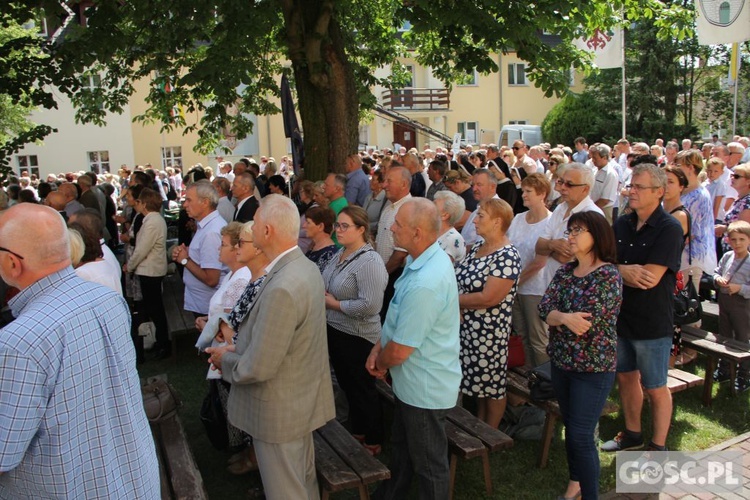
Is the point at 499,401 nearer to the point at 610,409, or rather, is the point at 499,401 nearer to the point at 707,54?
the point at 610,409

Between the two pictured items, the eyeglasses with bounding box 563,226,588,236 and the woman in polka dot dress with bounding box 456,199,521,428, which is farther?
the woman in polka dot dress with bounding box 456,199,521,428

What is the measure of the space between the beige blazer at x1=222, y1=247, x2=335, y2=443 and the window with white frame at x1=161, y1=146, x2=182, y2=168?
30.4m

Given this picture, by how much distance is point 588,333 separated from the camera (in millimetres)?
3574

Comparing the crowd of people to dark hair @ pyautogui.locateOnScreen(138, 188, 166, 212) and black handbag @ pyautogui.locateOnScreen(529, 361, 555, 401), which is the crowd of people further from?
dark hair @ pyautogui.locateOnScreen(138, 188, 166, 212)

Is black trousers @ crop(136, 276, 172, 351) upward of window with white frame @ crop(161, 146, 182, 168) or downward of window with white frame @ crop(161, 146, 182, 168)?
downward

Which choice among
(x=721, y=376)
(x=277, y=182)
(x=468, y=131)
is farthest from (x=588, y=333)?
(x=468, y=131)

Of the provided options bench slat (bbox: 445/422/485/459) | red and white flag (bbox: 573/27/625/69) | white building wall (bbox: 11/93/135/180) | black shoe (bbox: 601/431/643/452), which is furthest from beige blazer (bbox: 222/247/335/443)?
white building wall (bbox: 11/93/135/180)

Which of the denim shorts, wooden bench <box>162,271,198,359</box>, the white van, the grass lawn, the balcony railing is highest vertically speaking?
the balcony railing

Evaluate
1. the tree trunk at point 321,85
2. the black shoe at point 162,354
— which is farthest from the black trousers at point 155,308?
the tree trunk at point 321,85

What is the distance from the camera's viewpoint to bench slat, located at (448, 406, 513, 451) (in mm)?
3797

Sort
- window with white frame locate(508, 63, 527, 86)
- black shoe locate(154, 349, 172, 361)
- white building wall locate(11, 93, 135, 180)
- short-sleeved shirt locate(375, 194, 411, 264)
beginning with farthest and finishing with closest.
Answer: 1. window with white frame locate(508, 63, 527, 86)
2. white building wall locate(11, 93, 135, 180)
3. black shoe locate(154, 349, 172, 361)
4. short-sleeved shirt locate(375, 194, 411, 264)

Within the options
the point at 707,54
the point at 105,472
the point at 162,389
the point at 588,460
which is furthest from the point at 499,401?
the point at 707,54

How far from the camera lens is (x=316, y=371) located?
325cm

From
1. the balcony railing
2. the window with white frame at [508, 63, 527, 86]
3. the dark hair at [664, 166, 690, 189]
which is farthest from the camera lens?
the window with white frame at [508, 63, 527, 86]
